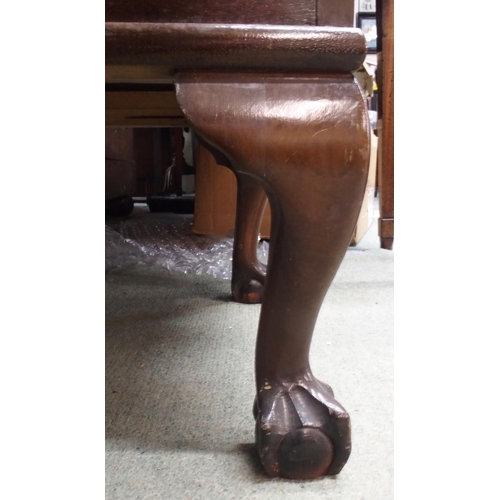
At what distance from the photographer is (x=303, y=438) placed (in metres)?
0.42

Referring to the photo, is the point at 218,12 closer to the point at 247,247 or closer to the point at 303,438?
the point at 303,438

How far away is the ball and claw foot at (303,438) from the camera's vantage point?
0.42 m

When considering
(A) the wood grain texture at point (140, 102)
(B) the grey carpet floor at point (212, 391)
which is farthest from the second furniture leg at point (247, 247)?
(A) the wood grain texture at point (140, 102)

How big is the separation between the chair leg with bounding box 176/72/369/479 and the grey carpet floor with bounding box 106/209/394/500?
0.13 feet

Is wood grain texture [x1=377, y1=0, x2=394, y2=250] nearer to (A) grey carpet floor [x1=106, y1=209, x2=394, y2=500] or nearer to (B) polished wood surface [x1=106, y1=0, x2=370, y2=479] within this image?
(A) grey carpet floor [x1=106, y1=209, x2=394, y2=500]

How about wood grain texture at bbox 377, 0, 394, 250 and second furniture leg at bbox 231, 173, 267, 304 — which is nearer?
second furniture leg at bbox 231, 173, 267, 304

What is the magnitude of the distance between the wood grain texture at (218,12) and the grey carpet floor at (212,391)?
36 cm

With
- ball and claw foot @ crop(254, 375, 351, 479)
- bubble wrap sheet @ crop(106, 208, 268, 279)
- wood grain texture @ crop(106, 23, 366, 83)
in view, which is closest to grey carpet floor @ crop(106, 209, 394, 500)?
ball and claw foot @ crop(254, 375, 351, 479)

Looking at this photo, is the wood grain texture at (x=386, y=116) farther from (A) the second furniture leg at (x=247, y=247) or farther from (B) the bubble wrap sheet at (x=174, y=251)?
(A) the second furniture leg at (x=247, y=247)

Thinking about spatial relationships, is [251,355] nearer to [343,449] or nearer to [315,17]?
[343,449]

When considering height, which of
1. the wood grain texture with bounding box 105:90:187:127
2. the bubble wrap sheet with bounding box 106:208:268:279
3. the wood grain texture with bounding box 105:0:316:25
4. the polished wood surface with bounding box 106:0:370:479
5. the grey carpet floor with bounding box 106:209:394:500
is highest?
the wood grain texture with bounding box 105:0:316:25

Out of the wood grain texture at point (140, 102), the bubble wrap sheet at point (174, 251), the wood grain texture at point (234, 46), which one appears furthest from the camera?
the bubble wrap sheet at point (174, 251)

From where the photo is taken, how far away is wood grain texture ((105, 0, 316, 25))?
390mm

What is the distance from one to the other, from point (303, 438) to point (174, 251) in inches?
41.5
